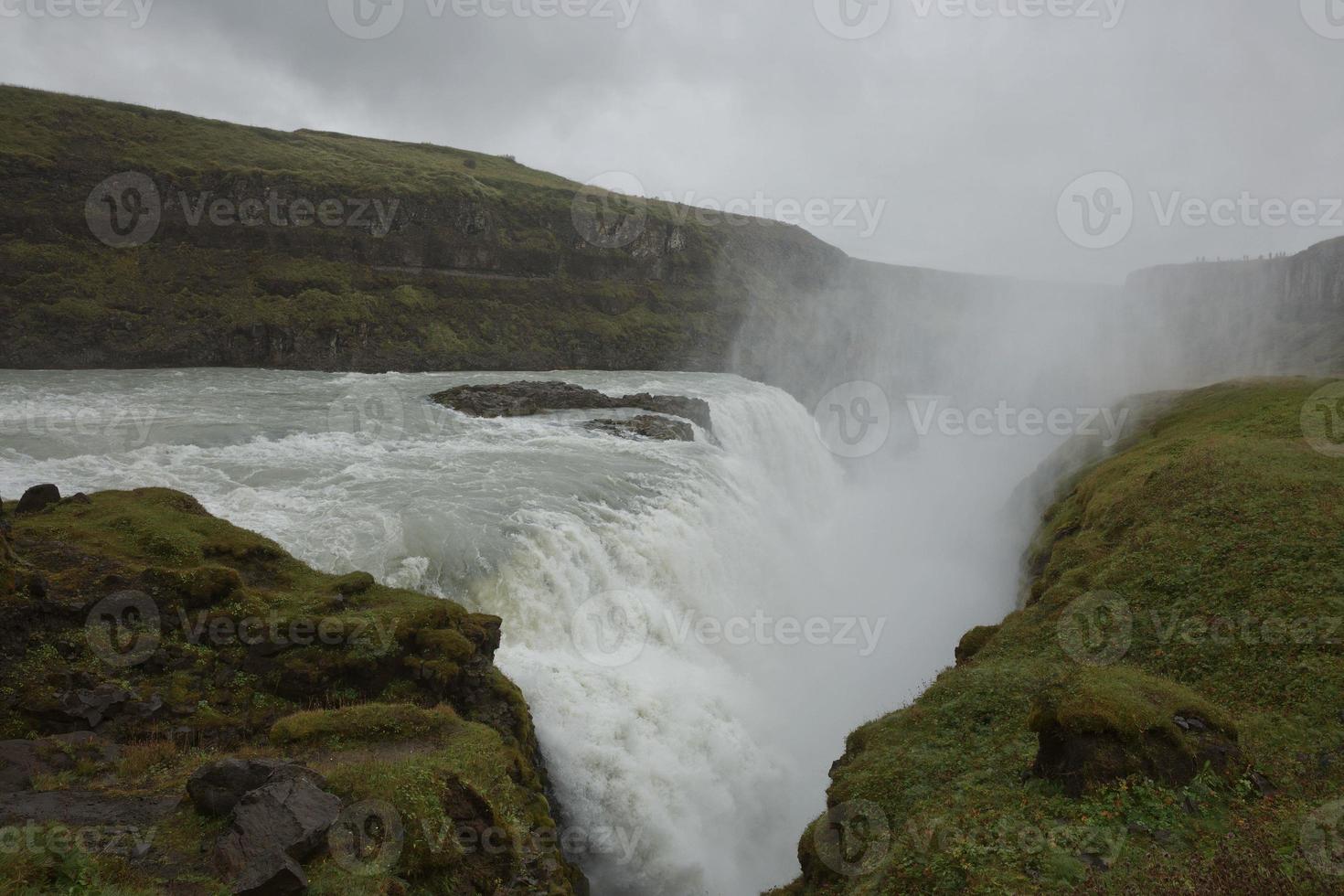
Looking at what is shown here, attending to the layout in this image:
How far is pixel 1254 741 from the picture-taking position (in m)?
10.1

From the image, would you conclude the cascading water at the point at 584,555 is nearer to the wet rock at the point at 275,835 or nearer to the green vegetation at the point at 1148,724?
the green vegetation at the point at 1148,724

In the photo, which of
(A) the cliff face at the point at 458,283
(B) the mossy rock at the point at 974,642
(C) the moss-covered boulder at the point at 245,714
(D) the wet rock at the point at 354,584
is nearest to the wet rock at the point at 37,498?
(C) the moss-covered boulder at the point at 245,714

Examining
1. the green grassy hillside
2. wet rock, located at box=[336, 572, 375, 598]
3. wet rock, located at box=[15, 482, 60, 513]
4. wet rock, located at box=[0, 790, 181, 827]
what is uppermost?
the green grassy hillside

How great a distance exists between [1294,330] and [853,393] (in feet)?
172

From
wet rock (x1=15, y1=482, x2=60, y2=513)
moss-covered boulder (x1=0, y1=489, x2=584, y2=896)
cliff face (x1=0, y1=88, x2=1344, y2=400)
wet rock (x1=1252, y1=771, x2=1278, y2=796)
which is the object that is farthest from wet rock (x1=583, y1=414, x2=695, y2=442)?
cliff face (x1=0, y1=88, x2=1344, y2=400)

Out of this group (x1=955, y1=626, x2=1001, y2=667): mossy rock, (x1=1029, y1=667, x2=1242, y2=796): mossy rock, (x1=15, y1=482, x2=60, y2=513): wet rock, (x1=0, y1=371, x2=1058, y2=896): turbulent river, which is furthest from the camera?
(x1=955, y1=626, x2=1001, y2=667): mossy rock

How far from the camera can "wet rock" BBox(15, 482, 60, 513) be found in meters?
14.9

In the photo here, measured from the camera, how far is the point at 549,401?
41.6 metres

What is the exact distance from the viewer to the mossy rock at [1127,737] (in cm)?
928

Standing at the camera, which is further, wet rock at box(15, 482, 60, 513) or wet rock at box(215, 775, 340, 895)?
wet rock at box(15, 482, 60, 513)

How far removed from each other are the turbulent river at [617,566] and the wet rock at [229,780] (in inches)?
251

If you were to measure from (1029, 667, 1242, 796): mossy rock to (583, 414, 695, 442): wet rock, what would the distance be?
2670 centimetres

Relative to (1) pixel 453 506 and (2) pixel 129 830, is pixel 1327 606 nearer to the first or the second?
(2) pixel 129 830

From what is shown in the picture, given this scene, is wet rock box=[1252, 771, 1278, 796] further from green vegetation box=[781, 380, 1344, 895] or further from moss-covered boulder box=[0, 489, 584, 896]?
moss-covered boulder box=[0, 489, 584, 896]
